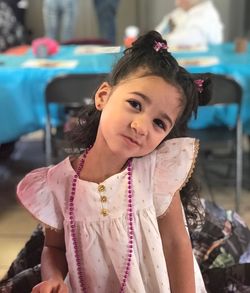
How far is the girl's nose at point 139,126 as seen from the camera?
0.98 metres

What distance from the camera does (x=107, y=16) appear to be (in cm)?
511

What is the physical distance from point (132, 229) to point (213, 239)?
81 centimetres

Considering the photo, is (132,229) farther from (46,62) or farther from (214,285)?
(46,62)

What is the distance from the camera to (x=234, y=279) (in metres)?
1.51

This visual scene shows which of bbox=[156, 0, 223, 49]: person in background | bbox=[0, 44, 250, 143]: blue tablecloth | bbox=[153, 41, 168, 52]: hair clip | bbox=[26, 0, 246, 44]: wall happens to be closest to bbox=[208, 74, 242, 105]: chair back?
bbox=[0, 44, 250, 143]: blue tablecloth

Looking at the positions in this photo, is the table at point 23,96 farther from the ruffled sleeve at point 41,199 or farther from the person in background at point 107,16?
the person in background at point 107,16

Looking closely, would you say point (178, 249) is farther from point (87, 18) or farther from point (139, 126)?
point (87, 18)

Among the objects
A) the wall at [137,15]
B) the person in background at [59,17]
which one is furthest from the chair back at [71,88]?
the wall at [137,15]

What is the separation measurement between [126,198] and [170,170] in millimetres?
109

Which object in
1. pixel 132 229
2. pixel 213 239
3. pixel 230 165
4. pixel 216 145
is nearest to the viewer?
pixel 132 229

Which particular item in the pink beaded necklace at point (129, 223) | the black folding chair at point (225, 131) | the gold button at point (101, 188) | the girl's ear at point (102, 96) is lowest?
the black folding chair at point (225, 131)

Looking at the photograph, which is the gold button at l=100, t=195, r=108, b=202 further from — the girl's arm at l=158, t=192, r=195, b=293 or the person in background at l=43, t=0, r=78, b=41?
the person in background at l=43, t=0, r=78, b=41

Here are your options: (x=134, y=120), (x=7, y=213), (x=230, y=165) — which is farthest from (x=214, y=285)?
(x=230, y=165)

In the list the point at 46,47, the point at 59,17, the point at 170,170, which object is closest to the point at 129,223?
the point at 170,170
